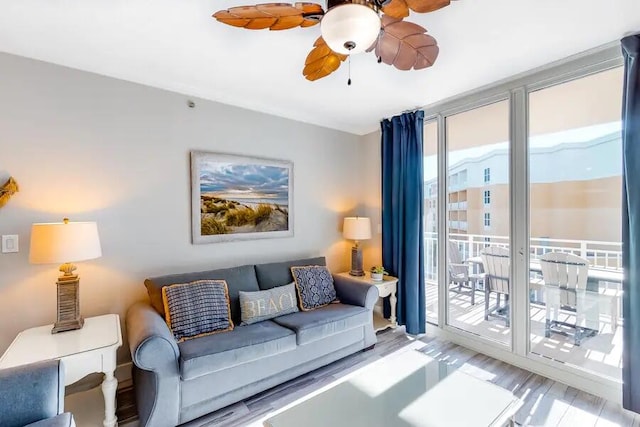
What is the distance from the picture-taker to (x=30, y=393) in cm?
124

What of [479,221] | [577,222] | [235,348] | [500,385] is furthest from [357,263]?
[577,222]

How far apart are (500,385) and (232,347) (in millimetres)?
2099

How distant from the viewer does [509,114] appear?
2645mm

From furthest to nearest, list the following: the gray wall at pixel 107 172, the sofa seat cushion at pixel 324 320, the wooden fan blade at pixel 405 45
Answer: the sofa seat cushion at pixel 324 320 → the gray wall at pixel 107 172 → the wooden fan blade at pixel 405 45

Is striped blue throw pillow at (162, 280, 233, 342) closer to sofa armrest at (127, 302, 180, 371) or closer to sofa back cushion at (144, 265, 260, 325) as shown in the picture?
sofa back cushion at (144, 265, 260, 325)

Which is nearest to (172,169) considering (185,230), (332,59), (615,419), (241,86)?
(185,230)

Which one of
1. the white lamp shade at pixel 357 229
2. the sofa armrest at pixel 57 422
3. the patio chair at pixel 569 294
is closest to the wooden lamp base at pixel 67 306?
the sofa armrest at pixel 57 422

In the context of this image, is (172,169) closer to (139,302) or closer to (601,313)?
(139,302)

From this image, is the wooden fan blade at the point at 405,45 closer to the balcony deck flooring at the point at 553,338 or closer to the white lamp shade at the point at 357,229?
the white lamp shade at the point at 357,229

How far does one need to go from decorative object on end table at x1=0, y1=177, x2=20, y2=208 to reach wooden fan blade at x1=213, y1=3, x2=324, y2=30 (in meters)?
1.92

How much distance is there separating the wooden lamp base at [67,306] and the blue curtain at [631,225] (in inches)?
145

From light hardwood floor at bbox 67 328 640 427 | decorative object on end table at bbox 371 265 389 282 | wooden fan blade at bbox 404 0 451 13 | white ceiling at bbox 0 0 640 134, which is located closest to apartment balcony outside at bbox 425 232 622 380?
light hardwood floor at bbox 67 328 640 427

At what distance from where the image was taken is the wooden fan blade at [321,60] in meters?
1.49

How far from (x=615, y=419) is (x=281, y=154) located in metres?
3.39
